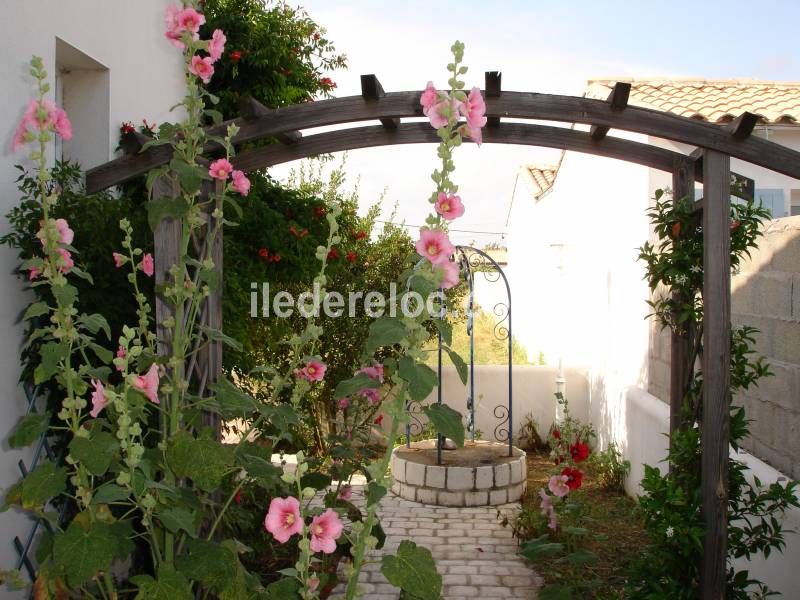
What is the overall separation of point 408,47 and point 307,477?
6070 millimetres

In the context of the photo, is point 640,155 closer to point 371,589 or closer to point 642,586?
point 642,586

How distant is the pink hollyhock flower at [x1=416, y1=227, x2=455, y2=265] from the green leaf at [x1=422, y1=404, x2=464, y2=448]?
42cm

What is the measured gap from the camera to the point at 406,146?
4.22 m

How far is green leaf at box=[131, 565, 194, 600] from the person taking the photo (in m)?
2.34

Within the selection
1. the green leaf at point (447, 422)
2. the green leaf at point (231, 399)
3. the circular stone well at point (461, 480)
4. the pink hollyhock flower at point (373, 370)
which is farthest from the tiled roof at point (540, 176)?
the green leaf at point (447, 422)

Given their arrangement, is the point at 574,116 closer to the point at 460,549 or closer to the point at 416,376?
the point at 416,376

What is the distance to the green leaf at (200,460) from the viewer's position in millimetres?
2447

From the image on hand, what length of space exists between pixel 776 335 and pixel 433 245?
107 inches

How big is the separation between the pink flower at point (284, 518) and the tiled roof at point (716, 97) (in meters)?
6.14

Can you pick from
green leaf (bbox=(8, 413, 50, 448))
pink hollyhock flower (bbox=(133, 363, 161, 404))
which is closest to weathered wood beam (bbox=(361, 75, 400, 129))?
pink hollyhock flower (bbox=(133, 363, 161, 404))

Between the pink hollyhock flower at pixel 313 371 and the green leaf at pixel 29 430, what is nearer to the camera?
the green leaf at pixel 29 430

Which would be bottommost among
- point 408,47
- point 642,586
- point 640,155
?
point 642,586

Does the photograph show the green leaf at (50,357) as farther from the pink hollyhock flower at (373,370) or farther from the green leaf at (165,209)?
the pink hollyhock flower at (373,370)

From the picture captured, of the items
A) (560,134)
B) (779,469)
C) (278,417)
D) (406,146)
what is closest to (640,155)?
(560,134)
